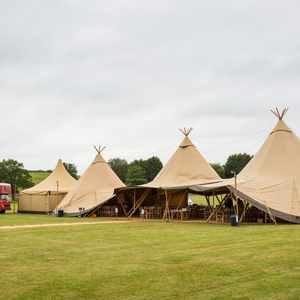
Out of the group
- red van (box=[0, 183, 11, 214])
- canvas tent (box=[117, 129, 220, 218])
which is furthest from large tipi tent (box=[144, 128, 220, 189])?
red van (box=[0, 183, 11, 214])

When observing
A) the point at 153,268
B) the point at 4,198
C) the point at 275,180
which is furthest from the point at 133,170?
the point at 153,268

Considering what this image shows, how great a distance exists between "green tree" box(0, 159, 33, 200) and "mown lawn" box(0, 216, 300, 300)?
6298 centimetres

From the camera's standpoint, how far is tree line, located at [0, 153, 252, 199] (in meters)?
77.2

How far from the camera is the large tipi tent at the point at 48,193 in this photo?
1567 inches

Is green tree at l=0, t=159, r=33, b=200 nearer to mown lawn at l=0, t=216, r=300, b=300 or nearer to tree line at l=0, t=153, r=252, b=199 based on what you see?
tree line at l=0, t=153, r=252, b=199

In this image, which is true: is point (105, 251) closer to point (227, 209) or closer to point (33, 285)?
point (33, 285)

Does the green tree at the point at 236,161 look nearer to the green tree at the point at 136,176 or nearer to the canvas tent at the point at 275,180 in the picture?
the green tree at the point at 136,176

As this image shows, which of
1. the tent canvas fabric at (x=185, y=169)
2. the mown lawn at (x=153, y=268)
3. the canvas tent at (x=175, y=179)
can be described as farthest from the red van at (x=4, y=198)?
the mown lawn at (x=153, y=268)

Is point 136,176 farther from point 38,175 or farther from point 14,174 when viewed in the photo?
point 38,175

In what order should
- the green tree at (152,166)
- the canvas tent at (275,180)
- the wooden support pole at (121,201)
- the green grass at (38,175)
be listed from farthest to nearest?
the green grass at (38,175) → the green tree at (152,166) → the wooden support pole at (121,201) → the canvas tent at (275,180)

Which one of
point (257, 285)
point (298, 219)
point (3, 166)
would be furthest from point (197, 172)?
point (3, 166)

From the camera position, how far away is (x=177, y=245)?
46.4 ft

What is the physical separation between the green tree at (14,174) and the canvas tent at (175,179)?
149ft

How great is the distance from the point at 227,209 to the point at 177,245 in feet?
43.1
